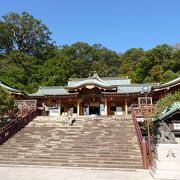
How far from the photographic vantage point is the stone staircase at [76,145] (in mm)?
11977

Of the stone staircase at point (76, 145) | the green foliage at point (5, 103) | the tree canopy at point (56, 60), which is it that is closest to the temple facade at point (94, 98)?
the stone staircase at point (76, 145)

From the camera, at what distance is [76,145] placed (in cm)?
1397

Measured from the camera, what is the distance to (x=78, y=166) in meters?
11.5

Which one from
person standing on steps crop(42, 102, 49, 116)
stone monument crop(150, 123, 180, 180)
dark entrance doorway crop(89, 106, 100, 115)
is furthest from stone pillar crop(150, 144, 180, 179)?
dark entrance doorway crop(89, 106, 100, 115)

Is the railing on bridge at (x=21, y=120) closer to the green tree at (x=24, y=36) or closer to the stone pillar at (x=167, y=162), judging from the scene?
the stone pillar at (x=167, y=162)

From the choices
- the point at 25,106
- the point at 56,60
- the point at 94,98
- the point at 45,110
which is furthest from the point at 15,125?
the point at 56,60

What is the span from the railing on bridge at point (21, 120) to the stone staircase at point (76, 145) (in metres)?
0.41

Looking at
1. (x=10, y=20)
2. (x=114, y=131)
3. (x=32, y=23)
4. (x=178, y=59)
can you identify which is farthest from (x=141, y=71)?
(x=114, y=131)

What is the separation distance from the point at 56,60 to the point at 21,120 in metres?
27.2

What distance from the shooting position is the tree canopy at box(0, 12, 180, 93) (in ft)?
130

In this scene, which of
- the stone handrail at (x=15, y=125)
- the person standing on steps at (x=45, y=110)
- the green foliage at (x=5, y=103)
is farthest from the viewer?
the person standing on steps at (x=45, y=110)

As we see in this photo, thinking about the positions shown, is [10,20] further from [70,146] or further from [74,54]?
[70,146]

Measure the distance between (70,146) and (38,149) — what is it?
1.81m

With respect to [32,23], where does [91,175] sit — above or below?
below
